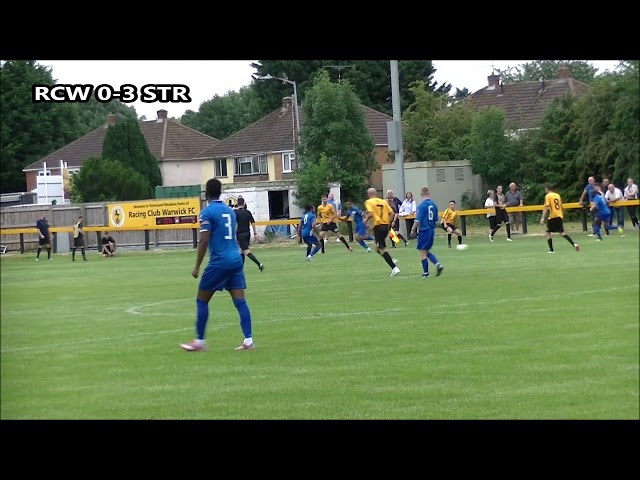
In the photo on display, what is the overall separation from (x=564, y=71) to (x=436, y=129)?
331cm

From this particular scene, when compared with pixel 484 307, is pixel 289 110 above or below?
above

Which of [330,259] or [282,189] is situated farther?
[330,259]

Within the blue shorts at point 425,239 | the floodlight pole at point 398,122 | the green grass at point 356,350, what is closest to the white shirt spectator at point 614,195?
the green grass at point 356,350

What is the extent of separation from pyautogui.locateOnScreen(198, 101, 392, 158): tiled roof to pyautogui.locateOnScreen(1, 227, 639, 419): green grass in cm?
204

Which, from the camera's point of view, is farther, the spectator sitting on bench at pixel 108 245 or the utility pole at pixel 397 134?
the spectator sitting on bench at pixel 108 245

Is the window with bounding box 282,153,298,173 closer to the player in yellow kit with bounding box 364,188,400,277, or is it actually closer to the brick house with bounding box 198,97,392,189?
the brick house with bounding box 198,97,392,189

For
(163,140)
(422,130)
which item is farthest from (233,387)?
(163,140)

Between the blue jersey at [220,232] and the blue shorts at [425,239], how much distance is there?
26.3ft

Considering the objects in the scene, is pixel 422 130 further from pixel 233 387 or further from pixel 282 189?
pixel 282 189

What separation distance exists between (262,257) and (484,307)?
51.9ft

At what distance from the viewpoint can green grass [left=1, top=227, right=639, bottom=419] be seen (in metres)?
7.88

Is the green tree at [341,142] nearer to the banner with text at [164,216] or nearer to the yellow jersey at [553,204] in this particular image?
the yellow jersey at [553,204]

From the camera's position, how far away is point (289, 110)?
43.0ft

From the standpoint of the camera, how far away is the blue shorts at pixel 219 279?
11766 millimetres
